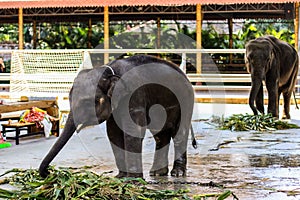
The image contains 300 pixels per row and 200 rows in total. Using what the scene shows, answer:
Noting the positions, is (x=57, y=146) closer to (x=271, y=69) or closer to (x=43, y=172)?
(x=43, y=172)

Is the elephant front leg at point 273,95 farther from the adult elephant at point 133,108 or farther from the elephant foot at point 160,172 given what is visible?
the elephant foot at point 160,172

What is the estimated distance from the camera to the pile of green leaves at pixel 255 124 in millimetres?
10125

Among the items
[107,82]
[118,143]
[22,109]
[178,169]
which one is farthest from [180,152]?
[22,109]

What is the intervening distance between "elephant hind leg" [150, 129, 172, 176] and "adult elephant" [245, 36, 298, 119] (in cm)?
422

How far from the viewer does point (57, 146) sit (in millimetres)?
5031

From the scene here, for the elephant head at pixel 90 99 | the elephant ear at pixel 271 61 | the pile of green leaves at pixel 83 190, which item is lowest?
the pile of green leaves at pixel 83 190

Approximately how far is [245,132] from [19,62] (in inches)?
209

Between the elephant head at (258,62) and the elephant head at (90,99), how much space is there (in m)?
5.34

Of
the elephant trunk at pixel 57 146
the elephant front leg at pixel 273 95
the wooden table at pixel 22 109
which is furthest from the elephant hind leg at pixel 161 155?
the elephant front leg at pixel 273 95

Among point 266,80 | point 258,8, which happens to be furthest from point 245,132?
point 258,8

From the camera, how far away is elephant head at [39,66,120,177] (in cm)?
529

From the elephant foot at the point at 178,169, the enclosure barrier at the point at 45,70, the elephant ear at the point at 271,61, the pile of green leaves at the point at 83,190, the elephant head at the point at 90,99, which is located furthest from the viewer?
the enclosure barrier at the point at 45,70

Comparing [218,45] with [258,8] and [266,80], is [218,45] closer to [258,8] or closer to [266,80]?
A: [258,8]

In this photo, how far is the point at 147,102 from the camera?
5.86 m
